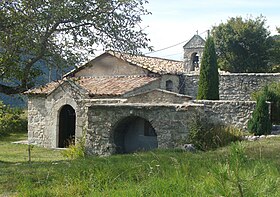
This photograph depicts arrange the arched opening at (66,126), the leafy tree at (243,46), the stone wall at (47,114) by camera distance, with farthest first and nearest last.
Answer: the leafy tree at (243,46) → the arched opening at (66,126) → the stone wall at (47,114)

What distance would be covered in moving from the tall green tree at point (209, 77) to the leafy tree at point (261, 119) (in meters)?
7.52

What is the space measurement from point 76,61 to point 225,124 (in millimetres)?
6454

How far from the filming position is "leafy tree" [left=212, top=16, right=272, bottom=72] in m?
34.5

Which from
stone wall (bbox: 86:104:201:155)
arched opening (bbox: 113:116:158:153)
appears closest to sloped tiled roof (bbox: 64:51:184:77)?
arched opening (bbox: 113:116:158:153)

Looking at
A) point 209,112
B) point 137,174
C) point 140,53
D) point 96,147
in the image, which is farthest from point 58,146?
point 137,174

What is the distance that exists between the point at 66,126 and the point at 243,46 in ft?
60.5

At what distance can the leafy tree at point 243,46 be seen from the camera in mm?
34531

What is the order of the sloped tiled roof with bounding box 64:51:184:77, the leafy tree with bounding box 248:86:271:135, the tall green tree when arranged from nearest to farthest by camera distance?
the leafy tree with bounding box 248:86:271:135, the tall green tree, the sloped tiled roof with bounding box 64:51:184:77

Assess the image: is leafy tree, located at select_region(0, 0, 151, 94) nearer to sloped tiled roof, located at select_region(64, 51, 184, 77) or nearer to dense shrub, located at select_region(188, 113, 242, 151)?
dense shrub, located at select_region(188, 113, 242, 151)

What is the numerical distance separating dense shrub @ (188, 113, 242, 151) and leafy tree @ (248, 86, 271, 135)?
0.67 meters

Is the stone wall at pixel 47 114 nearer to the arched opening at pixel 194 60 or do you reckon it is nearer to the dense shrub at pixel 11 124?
the dense shrub at pixel 11 124

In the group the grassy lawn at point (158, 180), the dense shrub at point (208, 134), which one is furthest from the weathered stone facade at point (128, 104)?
the grassy lawn at point (158, 180)

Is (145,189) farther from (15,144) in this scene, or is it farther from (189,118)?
(15,144)

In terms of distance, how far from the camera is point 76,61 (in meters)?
11.5
